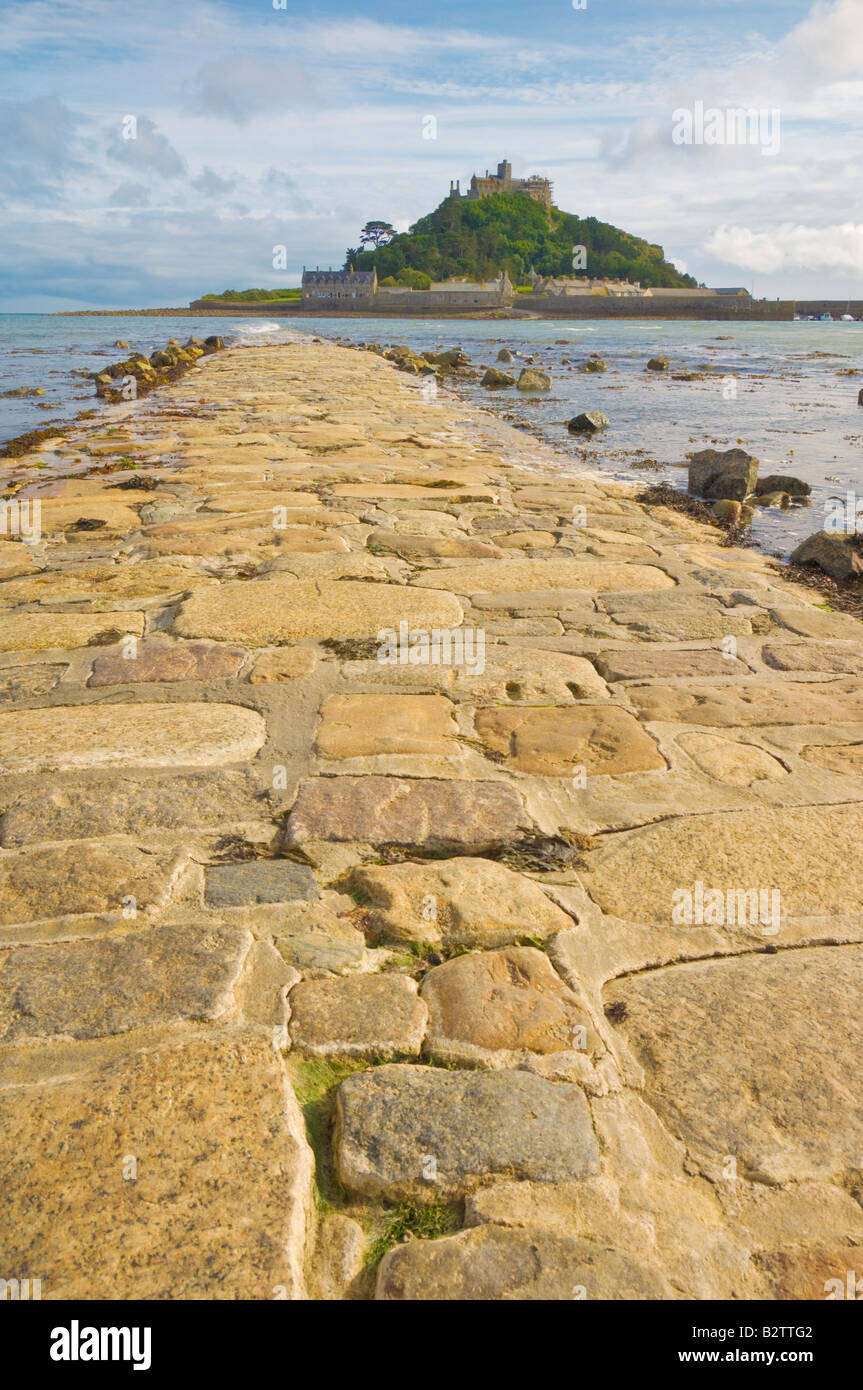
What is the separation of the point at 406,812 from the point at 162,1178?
3.68 ft

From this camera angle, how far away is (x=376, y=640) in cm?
347

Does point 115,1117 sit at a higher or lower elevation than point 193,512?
lower

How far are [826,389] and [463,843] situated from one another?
826 inches

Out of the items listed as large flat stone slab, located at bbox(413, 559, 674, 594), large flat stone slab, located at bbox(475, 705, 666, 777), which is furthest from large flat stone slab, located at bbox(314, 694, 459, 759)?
large flat stone slab, located at bbox(413, 559, 674, 594)

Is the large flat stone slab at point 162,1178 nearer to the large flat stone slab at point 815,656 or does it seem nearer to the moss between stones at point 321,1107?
the moss between stones at point 321,1107

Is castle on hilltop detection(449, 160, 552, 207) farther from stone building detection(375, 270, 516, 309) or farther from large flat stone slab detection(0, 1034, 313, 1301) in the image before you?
large flat stone slab detection(0, 1034, 313, 1301)

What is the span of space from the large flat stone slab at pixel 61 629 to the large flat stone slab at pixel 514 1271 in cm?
268

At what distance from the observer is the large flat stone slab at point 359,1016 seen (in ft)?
5.18

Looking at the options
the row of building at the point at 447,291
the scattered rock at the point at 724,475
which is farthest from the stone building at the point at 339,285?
the scattered rock at the point at 724,475

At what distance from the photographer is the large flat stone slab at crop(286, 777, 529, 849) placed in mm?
2205

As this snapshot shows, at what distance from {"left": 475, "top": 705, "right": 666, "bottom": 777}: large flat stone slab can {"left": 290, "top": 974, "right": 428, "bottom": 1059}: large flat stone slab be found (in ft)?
3.23
